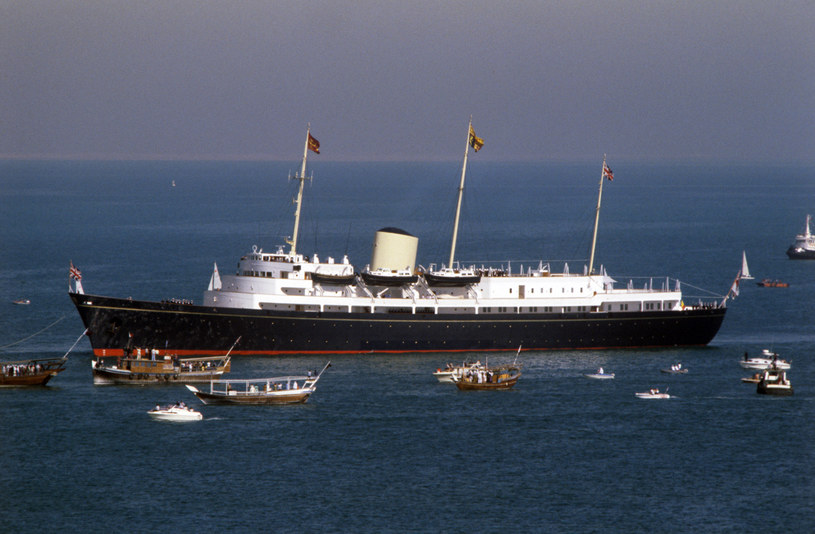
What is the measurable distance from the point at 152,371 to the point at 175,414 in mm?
8962

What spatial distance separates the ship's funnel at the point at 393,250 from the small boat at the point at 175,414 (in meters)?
23.3

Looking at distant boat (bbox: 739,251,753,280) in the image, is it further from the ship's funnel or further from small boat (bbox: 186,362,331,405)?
small boat (bbox: 186,362,331,405)

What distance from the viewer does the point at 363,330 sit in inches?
3204

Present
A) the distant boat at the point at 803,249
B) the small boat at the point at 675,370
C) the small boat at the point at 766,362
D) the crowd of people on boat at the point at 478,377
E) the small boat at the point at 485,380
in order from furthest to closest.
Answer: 1. the distant boat at the point at 803,249
2. the small boat at the point at 675,370
3. the small boat at the point at 766,362
4. the crowd of people on boat at the point at 478,377
5. the small boat at the point at 485,380

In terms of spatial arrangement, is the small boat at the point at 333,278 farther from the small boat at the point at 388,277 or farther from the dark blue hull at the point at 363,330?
the dark blue hull at the point at 363,330

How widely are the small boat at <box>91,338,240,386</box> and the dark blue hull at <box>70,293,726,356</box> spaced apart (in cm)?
534

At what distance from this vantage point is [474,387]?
71.9m

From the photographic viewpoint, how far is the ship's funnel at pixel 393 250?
84.8 meters

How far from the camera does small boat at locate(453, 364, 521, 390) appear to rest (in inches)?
2830

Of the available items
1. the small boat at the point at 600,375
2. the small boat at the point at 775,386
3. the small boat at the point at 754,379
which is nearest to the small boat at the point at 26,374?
the small boat at the point at 600,375

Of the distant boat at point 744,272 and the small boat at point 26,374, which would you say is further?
the distant boat at point 744,272

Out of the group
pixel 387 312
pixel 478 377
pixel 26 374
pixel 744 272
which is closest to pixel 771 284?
pixel 744 272

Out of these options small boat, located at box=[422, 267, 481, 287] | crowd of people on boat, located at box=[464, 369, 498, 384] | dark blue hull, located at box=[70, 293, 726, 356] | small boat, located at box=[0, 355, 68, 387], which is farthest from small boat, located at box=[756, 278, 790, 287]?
small boat, located at box=[0, 355, 68, 387]

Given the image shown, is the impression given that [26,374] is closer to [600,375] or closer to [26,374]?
[26,374]
